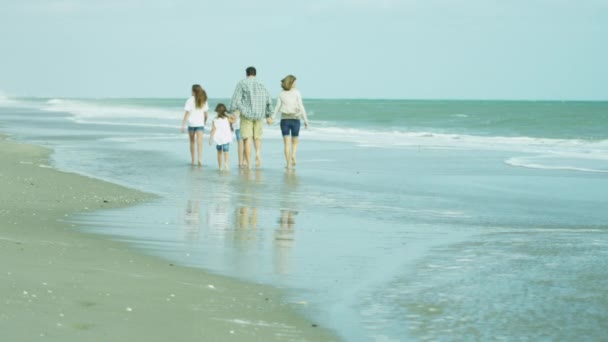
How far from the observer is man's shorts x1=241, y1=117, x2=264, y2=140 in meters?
16.8

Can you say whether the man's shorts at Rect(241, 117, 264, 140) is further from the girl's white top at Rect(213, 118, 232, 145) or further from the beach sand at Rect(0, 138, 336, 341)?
the beach sand at Rect(0, 138, 336, 341)

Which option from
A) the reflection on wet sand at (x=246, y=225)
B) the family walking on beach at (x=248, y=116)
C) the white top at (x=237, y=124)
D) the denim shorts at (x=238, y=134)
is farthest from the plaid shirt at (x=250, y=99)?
the reflection on wet sand at (x=246, y=225)

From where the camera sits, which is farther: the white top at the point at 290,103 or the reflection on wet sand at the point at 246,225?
the white top at the point at 290,103

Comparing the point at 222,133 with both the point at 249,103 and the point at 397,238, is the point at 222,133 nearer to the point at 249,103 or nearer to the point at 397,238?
the point at 249,103

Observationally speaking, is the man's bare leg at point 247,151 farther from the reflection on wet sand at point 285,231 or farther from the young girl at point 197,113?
the reflection on wet sand at point 285,231

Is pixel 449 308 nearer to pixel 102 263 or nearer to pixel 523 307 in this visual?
pixel 523 307

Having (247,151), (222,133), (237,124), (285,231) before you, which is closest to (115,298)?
(285,231)

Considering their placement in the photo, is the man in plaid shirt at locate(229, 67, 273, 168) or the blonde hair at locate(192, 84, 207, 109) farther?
the blonde hair at locate(192, 84, 207, 109)

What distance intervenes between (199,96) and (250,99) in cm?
126

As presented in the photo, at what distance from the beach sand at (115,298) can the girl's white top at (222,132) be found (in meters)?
8.23

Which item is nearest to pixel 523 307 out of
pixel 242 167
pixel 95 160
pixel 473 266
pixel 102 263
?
pixel 473 266

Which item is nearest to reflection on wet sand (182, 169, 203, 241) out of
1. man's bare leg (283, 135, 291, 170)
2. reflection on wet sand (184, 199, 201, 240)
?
reflection on wet sand (184, 199, 201, 240)

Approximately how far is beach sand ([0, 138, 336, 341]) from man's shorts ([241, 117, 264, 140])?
8.32 meters

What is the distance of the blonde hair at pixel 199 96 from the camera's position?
1743 centimetres
